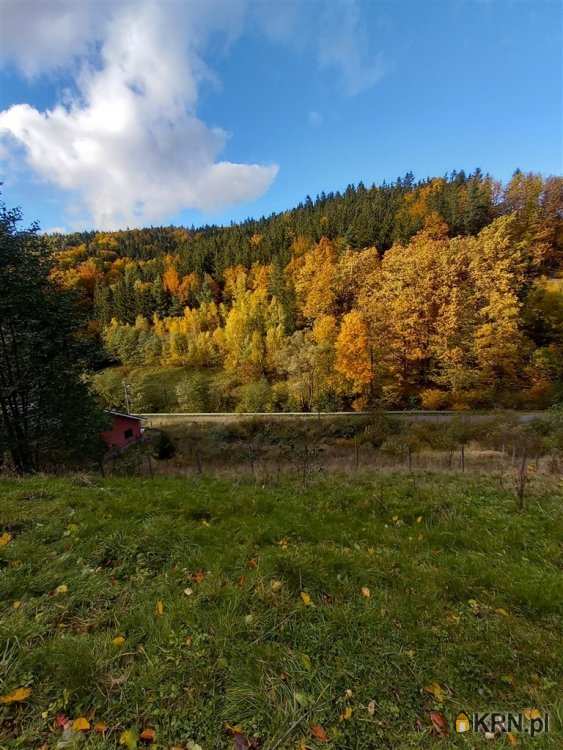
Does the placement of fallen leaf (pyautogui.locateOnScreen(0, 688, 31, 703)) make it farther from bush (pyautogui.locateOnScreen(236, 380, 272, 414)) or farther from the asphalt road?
bush (pyautogui.locateOnScreen(236, 380, 272, 414))

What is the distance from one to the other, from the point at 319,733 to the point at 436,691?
101cm

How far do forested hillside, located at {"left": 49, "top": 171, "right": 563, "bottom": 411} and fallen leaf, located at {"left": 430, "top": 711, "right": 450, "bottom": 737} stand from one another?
13687mm

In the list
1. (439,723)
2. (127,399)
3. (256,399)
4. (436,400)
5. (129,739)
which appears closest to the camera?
(129,739)

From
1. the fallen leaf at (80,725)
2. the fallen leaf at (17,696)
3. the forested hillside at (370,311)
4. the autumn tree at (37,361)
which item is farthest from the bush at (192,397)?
the fallen leaf at (80,725)

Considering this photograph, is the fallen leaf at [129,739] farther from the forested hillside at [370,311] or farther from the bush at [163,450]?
the bush at [163,450]

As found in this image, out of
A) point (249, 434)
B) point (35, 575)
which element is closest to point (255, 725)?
point (35, 575)

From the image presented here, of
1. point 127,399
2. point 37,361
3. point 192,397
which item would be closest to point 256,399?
point 192,397

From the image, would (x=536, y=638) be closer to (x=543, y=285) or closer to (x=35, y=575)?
(x=35, y=575)

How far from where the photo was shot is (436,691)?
93.0 inches

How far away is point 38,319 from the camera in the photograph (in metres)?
11.0

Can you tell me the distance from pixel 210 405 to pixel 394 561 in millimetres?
35127

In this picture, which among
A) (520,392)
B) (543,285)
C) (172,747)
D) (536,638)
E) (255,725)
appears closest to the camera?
(172,747)

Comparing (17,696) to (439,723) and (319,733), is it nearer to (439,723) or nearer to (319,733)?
(319,733)

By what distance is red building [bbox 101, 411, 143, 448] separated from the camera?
24.0 m
